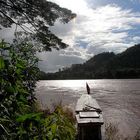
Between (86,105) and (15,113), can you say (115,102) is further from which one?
(15,113)

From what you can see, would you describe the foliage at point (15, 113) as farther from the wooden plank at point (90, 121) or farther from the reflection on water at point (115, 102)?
the reflection on water at point (115, 102)

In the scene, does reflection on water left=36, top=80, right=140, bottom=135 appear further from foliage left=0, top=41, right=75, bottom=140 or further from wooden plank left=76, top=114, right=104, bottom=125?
foliage left=0, top=41, right=75, bottom=140

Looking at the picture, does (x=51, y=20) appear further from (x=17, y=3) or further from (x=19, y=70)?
(x=19, y=70)

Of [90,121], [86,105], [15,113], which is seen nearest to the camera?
[15,113]

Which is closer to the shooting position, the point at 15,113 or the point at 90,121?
the point at 15,113

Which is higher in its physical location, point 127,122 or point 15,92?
point 15,92

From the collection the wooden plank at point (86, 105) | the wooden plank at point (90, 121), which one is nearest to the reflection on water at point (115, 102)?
the wooden plank at point (86, 105)

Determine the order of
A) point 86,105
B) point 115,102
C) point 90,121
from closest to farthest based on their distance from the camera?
1. point 90,121
2. point 86,105
3. point 115,102

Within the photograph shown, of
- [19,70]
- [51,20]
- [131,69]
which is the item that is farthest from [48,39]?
[131,69]

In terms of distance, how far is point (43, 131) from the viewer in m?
1.25

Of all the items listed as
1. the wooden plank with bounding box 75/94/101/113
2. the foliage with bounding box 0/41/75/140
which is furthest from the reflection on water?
the foliage with bounding box 0/41/75/140

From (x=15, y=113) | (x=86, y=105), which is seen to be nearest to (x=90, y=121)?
Result: (x=86, y=105)

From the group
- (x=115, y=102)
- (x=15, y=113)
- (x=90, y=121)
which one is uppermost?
(x=15, y=113)

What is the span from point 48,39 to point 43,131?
11820mm
